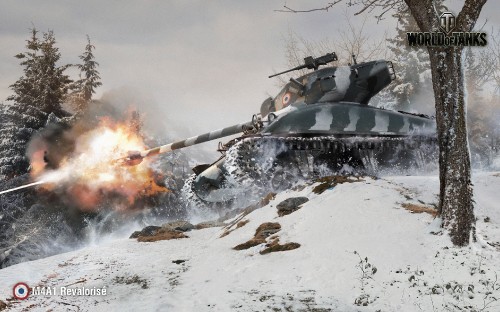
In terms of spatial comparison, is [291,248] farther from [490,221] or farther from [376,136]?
[376,136]

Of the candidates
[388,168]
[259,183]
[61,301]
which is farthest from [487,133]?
[61,301]

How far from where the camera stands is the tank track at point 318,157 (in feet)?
34.8

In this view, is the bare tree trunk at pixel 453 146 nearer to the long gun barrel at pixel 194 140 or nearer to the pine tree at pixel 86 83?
the long gun barrel at pixel 194 140

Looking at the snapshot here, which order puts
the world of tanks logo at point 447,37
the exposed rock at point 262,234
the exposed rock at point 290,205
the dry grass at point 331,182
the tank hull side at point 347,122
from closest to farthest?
the world of tanks logo at point 447,37 < the exposed rock at point 262,234 < the exposed rock at point 290,205 < the dry grass at point 331,182 < the tank hull side at point 347,122

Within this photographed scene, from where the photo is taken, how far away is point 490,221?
6.76m

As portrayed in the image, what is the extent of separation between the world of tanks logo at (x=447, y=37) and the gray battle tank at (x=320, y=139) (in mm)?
5041

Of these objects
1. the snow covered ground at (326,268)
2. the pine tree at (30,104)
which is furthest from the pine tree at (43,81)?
the snow covered ground at (326,268)

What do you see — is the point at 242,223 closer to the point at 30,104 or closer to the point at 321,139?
the point at 321,139

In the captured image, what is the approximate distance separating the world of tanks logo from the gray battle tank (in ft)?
16.5

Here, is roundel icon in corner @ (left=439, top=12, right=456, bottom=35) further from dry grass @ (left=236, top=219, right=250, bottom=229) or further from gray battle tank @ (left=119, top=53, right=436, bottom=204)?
dry grass @ (left=236, top=219, right=250, bottom=229)

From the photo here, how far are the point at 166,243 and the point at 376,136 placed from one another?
673 cm

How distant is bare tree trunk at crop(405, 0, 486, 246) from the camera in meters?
5.63

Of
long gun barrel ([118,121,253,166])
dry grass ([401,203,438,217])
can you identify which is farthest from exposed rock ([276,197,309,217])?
dry grass ([401,203,438,217])

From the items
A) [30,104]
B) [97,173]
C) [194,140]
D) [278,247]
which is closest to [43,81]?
[30,104]
